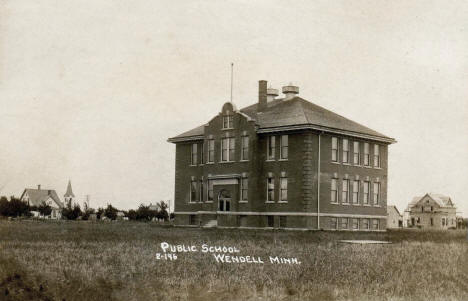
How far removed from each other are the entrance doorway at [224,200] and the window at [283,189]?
4022mm

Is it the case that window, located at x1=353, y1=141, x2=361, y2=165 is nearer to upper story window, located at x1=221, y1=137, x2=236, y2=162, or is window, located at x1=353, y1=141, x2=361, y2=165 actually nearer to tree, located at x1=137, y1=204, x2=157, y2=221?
upper story window, located at x1=221, y1=137, x2=236, y2=162

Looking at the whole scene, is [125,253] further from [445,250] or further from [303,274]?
[445,250]

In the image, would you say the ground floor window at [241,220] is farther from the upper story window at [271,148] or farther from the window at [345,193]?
the window at [345,193]

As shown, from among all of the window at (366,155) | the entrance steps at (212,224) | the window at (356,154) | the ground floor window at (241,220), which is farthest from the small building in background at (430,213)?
the ground floor window at (241,220)

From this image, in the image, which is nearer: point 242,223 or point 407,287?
point 407,287

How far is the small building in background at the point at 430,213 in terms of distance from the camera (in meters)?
89.4

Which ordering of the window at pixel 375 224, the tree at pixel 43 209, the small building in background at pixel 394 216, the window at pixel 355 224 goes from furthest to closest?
the small building in background at pixel 394 216
the tree at pixel 43 209
the window at pixel 375 224
the window at pixel 355 224

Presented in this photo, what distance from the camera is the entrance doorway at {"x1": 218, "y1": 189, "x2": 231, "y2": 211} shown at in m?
43.3

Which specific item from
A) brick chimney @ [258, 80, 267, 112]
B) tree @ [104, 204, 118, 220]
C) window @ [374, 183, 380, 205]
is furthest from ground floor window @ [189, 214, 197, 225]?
window @ [374, 183, 380, 205]

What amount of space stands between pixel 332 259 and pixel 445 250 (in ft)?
18.4

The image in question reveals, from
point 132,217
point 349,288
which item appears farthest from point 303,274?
point 132,217

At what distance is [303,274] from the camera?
556 inches

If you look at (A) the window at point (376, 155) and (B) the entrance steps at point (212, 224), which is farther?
(B) the entrance steps at point (212, 224)

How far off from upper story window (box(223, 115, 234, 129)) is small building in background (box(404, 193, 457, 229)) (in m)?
50.4
